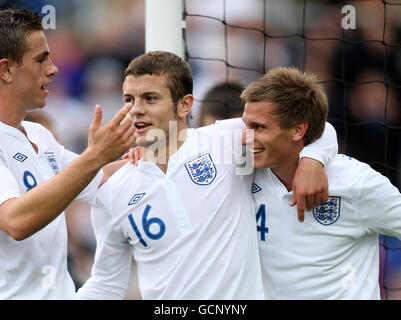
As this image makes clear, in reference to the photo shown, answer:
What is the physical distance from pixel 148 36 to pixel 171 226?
100 centimetres

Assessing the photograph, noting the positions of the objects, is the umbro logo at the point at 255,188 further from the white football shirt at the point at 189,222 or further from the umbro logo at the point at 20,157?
the umbro logo at the point at 20,157

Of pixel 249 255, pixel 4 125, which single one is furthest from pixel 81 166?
pixel 249 255

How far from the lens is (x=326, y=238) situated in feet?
7.71

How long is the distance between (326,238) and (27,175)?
111 cm

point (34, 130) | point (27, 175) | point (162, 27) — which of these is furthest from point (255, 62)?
point (27, 175)

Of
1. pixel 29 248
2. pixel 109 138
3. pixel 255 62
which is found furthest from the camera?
pixel 255 62

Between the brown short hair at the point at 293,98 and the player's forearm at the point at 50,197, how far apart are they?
2.70 ft

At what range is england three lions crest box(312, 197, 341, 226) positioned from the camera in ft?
7.71

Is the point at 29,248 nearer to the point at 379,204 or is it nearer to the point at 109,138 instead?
the point at 109,138

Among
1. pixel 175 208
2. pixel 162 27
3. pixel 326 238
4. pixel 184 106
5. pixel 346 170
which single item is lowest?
pixel 326 238

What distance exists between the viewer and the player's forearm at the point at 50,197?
1835 mm

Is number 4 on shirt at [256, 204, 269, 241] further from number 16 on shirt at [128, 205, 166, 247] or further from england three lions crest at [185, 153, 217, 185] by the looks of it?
number 16 on shirt at [128, 205, 166, 247]

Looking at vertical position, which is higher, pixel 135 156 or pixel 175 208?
pixel 135 156

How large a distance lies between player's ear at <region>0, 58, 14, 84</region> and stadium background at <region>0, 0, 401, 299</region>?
170 cm
